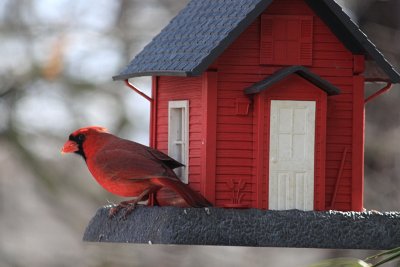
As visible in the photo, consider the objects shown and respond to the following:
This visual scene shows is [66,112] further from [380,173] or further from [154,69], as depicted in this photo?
[154,69]

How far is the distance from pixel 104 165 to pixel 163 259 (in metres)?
7.99

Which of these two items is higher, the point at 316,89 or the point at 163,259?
the point at 316,89

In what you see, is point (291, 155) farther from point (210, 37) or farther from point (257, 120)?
point (210, 37)

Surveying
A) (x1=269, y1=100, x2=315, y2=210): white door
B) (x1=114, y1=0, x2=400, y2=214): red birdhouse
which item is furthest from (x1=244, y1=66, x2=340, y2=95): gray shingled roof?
(x1=269, y1=100, x2=315, y2=210): white door

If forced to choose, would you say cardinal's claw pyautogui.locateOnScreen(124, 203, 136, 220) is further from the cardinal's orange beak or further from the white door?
the white door

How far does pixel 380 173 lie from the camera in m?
15.1

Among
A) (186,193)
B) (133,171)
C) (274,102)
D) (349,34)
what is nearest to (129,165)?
(133,171)

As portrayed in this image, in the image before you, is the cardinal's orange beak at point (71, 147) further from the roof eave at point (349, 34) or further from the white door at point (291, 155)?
the roof eave at point (349, 34)

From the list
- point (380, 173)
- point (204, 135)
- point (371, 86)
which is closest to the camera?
point (204, 135)

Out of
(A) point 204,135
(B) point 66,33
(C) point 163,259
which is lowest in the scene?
(C) point 163,259

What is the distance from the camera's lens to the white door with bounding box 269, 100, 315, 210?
27.4 feet

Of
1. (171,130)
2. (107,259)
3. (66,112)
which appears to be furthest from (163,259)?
(171,130)

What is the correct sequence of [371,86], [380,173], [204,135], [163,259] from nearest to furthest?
[204,135] < [371,86] < [380,173] < [163,259]

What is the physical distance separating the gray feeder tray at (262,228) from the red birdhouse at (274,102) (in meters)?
0.18
